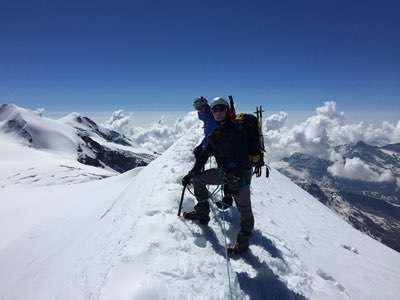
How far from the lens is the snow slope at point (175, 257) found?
6180 millimetres

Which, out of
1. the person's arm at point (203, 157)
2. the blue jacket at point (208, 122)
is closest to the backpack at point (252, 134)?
the person's arm at point (203, 157)

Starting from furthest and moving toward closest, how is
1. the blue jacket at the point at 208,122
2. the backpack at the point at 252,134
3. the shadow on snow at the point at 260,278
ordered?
the blue jacket at the point at 208,122
the backpack at the point at 252,134
the shadow on snow at the point at 260,278

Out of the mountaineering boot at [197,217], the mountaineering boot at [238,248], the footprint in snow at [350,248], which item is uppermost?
the mountaineering boot at [197,217]

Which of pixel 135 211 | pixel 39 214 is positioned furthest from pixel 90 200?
pixel 135 211

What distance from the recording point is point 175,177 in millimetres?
11961

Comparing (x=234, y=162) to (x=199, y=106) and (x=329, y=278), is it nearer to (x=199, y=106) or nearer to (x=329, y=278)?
(x=329, y=278)

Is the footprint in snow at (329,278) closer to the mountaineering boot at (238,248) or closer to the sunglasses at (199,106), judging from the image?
the mountaineering boot at (238,248)

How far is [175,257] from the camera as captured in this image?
6742 millimetres

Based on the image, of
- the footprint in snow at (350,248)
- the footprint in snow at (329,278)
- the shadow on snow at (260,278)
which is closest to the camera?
the shadow on snow at (260,278)

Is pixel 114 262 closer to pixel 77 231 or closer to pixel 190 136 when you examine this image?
pixel 77 231

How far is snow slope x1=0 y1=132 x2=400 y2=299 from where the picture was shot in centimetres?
618

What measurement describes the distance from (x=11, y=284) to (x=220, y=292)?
7.50m

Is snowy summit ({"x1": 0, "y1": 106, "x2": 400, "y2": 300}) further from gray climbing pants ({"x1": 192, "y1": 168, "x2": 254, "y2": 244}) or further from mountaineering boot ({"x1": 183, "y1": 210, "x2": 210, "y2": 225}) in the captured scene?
gray climbing pants ({"x1": 192, "y1": 168, "x2": 254, "y2": 244})

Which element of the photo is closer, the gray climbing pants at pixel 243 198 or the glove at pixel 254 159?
the glove at pixel 254 159
